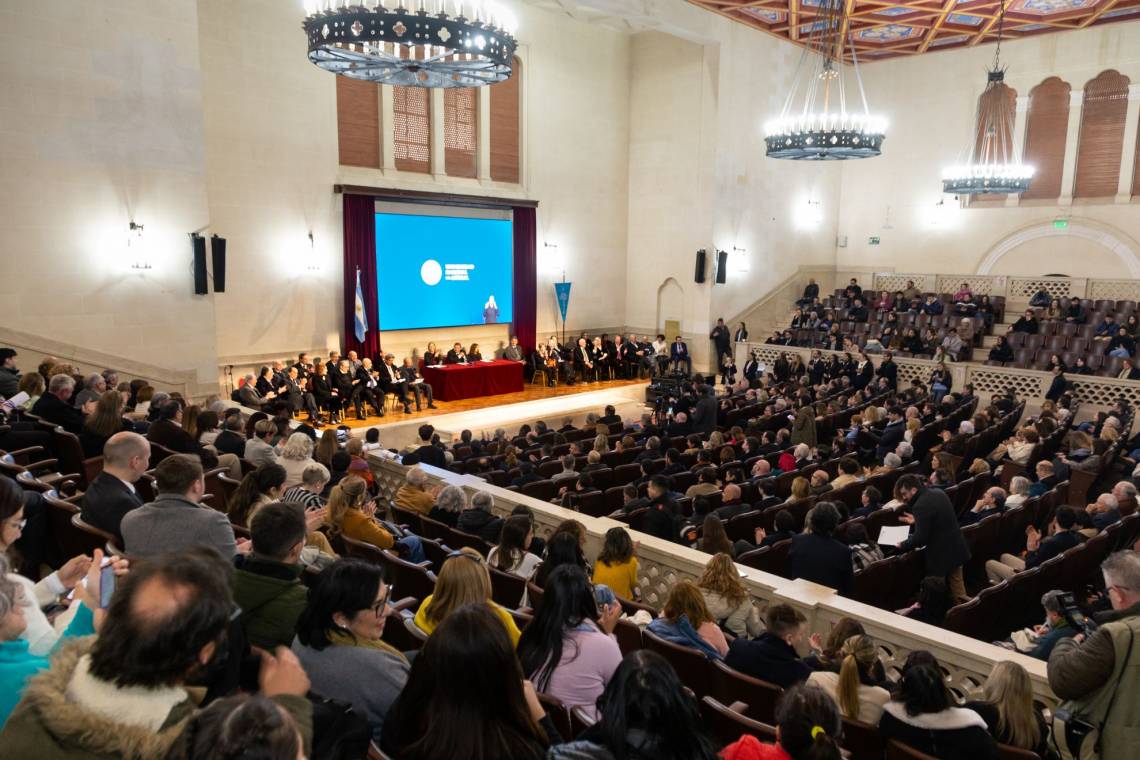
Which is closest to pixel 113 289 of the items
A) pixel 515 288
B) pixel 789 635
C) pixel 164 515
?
pixel 515 288

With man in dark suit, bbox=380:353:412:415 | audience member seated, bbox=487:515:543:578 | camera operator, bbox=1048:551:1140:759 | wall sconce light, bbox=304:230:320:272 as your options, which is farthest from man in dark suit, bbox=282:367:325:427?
camera operator, bbox=1048:551:1140:759

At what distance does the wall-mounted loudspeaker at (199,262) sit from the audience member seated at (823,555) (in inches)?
378

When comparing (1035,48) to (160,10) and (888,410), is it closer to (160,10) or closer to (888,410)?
(888,410)

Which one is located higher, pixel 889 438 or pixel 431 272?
pixel 431 272

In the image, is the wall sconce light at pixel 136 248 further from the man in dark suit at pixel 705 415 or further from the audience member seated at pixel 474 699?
the audience member seated at pixel 474 699

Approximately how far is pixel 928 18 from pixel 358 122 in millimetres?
11739

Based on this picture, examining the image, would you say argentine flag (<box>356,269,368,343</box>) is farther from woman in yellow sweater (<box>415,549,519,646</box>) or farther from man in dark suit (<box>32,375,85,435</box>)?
woman in yellow sweater (<box>415,549,519,646</box>)

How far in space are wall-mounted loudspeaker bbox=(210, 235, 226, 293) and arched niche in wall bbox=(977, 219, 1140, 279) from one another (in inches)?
626

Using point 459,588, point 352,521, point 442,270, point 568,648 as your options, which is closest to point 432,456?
point 352,521

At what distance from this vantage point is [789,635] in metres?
3.04

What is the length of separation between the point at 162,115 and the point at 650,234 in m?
10.9

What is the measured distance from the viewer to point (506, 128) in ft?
52.9

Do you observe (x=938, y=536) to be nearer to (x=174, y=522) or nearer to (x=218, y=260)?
(x=174, y=522)

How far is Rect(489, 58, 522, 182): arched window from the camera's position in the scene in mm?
15863
